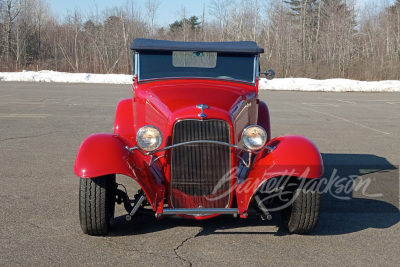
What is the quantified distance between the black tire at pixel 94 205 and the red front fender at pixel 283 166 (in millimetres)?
1248

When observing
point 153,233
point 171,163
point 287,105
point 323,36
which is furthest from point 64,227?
point 323,36

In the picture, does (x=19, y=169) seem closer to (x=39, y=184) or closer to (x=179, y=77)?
(x=39, y=184)

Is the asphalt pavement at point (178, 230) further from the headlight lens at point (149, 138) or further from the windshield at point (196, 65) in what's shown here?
the windshield at point (196, 65)

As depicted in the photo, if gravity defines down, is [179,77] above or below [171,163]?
above

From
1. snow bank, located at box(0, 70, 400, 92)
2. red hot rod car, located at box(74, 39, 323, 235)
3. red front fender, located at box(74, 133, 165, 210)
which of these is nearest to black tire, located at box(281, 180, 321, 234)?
red hot rod car, located at box(74, 39, 323, 235)

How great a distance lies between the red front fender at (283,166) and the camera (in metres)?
5.00

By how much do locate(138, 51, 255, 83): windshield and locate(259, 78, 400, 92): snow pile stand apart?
76.7ft

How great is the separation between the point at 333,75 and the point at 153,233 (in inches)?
1424

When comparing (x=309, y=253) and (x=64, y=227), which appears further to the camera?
(x=64, y=227)

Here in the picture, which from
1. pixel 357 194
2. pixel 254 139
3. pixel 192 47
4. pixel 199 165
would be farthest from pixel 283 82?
pixel 199 165

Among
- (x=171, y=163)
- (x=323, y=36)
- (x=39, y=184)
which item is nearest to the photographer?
(x=171, y=163)

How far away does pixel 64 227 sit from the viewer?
17.3 feet

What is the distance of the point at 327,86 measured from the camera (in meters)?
30.9

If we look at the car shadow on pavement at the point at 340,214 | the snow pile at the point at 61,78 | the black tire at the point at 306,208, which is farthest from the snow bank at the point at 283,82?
the black tire at the point at 306,208
